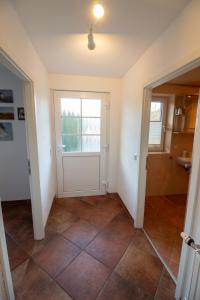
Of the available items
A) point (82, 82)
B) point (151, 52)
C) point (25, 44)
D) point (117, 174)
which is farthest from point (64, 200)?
point (151, 52)

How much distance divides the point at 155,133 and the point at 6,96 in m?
2.63

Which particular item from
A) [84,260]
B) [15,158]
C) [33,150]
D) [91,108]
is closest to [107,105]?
[91,108]

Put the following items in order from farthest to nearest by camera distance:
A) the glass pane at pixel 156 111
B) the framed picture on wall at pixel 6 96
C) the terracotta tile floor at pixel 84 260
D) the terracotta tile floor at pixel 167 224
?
the glass pane at pixel 156 111 < the framed picture on wall at pixel 6 96 < the terracotta tile floor at pixel 167 224 < the terracotta tile floor at pixel 84 260

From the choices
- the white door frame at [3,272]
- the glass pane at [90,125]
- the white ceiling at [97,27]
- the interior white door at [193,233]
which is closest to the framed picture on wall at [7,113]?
the white ceiling at [97,27]

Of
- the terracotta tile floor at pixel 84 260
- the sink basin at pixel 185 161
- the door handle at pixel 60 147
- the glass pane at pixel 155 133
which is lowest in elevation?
the terracotta tile floor at pixel 84 260

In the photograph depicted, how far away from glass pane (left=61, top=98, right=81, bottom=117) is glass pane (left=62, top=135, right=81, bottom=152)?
383 mm

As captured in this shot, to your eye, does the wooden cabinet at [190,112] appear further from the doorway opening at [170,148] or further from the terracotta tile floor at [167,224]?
the terracotta tile floor at [167,224]

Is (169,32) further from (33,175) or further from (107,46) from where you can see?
(33,175)

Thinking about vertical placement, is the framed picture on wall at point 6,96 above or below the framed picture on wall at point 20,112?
above

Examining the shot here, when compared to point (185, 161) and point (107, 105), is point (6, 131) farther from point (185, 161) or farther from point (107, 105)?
point (185, 161)

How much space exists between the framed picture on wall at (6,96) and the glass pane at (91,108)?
1135 millimetres

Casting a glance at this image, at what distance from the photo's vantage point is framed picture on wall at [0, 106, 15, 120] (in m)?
2.42

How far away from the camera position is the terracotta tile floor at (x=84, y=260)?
1.36 m

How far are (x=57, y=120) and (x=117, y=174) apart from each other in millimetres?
1496
